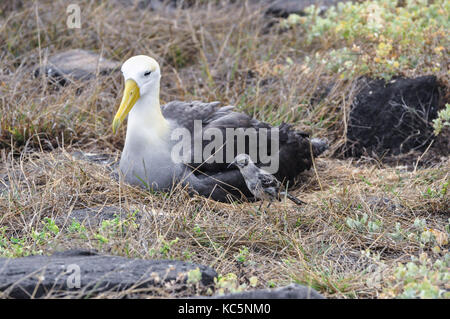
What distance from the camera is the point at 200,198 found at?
408cm

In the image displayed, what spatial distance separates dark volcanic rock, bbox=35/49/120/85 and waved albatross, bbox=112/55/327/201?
1.65m

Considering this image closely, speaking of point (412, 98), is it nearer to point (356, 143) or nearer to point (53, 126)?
point (356, 143)

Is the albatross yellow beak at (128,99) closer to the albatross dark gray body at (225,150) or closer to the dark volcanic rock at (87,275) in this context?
the albatross dark gray body at (225,150)

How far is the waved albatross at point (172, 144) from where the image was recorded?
13.8 ft

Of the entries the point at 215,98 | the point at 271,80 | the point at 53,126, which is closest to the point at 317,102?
the point at 271,80

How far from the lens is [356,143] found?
5.42m

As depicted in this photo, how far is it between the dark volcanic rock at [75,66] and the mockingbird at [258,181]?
222cm

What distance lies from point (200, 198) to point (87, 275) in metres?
1.53

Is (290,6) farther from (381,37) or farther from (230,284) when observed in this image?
(230,284)

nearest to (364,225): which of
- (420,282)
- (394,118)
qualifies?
(420,282)

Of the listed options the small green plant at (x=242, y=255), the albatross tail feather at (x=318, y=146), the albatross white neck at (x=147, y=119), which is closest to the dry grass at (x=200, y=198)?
the small green plant at (x=242, y=255)

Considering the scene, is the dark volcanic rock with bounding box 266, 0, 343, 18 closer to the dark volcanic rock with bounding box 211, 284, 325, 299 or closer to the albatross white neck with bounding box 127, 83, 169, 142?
the albatross white neck with bounding box 127, 83, 169, 142
